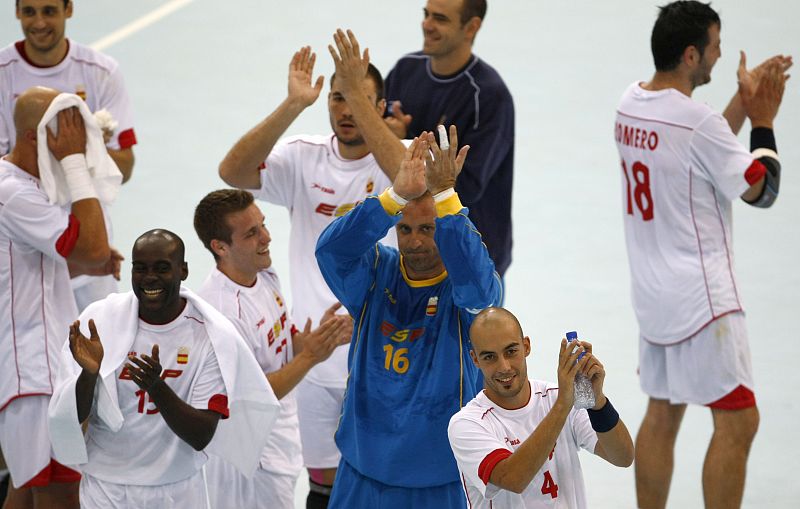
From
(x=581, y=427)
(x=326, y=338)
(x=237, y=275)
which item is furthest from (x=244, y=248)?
(x=581, y=427)

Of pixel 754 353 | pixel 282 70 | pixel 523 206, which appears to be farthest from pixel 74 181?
pixel 282 70

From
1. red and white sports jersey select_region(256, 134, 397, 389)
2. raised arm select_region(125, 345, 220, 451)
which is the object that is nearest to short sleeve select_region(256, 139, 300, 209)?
red and white sports jersey select_region(256, 134, 397, 389)

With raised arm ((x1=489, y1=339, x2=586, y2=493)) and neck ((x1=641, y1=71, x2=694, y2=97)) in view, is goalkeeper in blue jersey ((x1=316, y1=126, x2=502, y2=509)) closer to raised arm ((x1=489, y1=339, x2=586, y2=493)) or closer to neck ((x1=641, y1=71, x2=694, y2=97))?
raised arm ((x1=489, y1=339, x2=586, y2=493))

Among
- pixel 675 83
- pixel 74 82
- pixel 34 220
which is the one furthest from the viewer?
pixel 74 82

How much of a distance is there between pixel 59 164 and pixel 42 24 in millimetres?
1711

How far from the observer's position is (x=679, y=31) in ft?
23.4

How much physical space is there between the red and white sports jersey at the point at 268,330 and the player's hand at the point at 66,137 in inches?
33.6

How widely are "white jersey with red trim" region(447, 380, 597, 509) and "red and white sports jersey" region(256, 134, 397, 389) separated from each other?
1.94 meters

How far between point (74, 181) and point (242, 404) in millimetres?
1381

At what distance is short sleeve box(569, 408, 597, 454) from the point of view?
4961 millimetres

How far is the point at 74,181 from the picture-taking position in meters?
6.23

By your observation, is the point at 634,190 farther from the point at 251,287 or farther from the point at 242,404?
the point at 242,404

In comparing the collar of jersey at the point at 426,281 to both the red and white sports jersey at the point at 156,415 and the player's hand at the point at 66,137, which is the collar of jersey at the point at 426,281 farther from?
the player's hand at the point at 66,137

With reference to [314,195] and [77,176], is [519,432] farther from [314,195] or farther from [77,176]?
[77,176]
